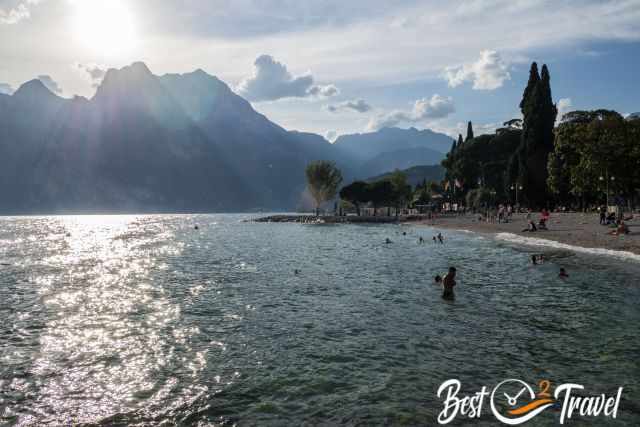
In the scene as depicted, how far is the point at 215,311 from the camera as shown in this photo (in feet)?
64.3

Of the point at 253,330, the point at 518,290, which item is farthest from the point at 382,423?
the point at 518,290

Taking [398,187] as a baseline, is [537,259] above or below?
below

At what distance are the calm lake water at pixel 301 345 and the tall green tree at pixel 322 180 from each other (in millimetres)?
117426

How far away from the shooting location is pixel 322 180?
146125mm

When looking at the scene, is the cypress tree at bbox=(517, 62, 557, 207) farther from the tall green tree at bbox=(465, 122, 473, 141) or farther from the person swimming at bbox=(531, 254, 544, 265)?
the person swimming at bbox=(531, 254, 544, 265)

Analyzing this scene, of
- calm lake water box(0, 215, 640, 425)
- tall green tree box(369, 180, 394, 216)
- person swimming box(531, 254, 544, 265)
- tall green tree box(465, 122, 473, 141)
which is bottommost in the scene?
calm lake water box(0, 215, 640, 425)

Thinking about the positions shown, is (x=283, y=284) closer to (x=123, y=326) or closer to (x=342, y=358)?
(x=123, y=326)

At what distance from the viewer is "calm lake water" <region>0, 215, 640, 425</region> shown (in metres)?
9.93

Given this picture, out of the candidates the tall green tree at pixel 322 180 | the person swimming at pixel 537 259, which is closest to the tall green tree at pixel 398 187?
the tall green tree at pixel 322 180

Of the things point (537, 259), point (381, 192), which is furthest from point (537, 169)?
point (537, 259)

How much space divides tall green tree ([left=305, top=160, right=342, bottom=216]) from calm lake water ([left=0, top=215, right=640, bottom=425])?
11743cm

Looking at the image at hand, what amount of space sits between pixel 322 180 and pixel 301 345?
435ft

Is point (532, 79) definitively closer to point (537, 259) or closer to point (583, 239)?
point (583, 239)

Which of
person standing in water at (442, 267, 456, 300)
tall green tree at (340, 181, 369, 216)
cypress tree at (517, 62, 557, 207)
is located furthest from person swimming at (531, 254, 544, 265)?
tall green tree at (340, 181, 369, 216)
